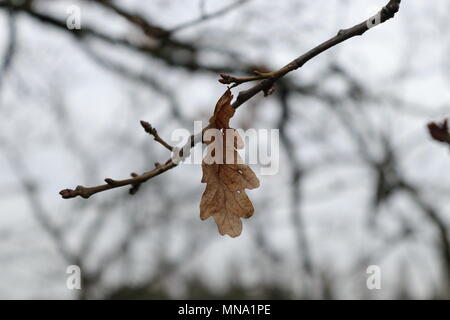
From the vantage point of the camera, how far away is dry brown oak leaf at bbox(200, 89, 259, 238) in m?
1.06

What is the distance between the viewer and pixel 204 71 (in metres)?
5.12

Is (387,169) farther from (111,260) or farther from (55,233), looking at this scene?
(55,233)

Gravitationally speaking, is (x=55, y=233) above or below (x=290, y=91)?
below

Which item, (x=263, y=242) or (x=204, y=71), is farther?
(x=263, y=242)

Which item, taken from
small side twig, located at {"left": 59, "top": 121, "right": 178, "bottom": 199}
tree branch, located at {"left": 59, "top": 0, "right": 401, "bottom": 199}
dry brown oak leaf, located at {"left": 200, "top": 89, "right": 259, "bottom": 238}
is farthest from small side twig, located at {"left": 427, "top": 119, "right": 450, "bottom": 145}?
small side twig, located at {"left": 59, "top": 121, "right": 178, "bottom": 199}

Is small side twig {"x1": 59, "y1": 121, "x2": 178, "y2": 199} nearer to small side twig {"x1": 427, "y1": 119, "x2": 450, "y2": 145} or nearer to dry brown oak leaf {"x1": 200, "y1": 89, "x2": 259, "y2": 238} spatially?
dry brown oak leaf {"x1": 200, "y1": 89, "x2": 259, "y2": 238}

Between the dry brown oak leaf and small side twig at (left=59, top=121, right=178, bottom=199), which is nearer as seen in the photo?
small side twig at (left=59, top=121, right=178, bottom=199)

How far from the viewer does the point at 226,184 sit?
1091 mm

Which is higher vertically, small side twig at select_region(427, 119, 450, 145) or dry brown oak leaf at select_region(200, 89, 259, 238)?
small side twig at select_region(427, 119, 450, 145)

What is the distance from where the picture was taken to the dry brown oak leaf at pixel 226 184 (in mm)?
1058

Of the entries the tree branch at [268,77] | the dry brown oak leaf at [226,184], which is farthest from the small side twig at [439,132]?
the dry brown oak leaf at [226,184]
